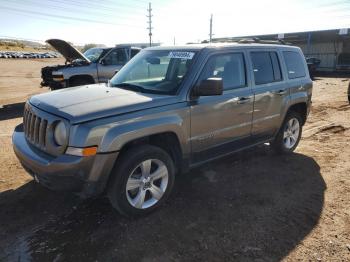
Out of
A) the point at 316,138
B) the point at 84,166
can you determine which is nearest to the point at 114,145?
the point at 84,166

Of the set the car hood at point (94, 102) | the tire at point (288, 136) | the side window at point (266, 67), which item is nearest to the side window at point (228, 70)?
the side window at point (266, 67)

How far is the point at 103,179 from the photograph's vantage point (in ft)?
10.9

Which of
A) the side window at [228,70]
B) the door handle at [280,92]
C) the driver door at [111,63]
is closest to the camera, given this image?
the side window at [228,70]

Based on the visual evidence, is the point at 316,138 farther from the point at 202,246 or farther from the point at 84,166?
the point at 84,166

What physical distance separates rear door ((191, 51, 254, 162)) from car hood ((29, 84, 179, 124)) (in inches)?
20.2

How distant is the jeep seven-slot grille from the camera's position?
11.3 feet

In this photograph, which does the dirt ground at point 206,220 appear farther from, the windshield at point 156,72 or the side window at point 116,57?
the side window at point 116,57

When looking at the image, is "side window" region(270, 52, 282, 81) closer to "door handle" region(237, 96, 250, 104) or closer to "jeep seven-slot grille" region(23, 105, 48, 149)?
"door handle" region(237, 96, 250, 104)

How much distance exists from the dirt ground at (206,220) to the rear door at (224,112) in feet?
1.91

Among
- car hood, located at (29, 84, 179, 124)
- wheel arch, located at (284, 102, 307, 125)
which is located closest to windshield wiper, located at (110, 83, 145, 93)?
car hood, located at (29, 84, 179, 124)

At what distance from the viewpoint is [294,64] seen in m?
5.79

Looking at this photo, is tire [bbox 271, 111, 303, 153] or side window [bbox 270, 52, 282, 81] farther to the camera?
tire [bbox 271, 111, 303, 153]

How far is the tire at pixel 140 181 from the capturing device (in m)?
3.48

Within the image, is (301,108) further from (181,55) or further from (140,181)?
(140,181)
